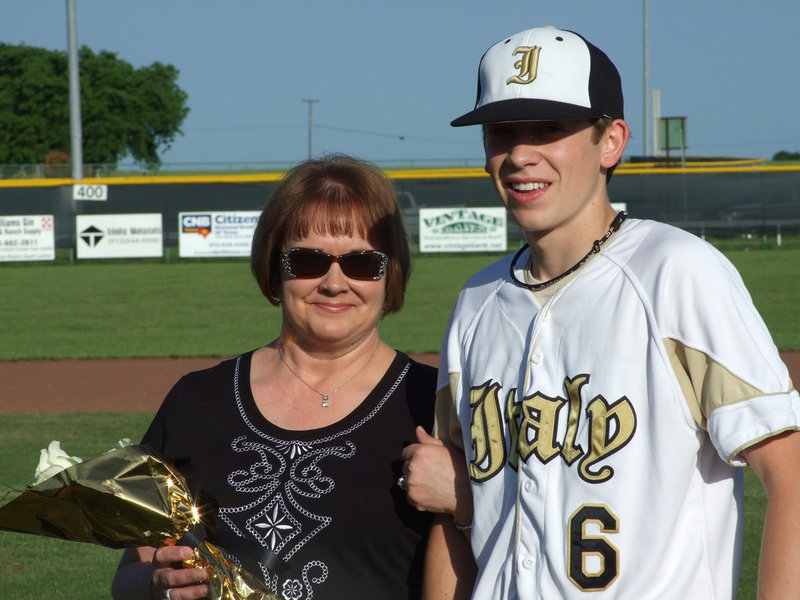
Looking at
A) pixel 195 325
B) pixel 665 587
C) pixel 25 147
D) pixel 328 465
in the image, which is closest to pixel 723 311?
pixel 665 587

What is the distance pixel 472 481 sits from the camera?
2.16 meters

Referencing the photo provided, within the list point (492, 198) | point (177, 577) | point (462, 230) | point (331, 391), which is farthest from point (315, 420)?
point (492, 198)

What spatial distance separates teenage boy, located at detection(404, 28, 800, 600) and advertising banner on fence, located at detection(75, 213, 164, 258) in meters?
26.4

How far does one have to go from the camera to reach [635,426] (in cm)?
189

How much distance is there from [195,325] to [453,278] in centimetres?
738

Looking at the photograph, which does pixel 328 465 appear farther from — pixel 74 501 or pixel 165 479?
pixel 74 501

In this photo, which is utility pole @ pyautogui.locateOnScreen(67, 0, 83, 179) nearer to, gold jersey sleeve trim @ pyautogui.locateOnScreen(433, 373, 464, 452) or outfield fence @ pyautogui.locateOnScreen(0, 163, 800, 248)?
outfield fence @ pyautogui.locateOnScreen(0, 163, 800, 248)

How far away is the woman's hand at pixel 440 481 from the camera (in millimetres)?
2260

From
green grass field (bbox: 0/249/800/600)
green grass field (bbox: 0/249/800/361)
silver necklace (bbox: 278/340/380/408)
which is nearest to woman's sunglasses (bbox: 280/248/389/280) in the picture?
silver necklace (bbox: 278/340/380/408)

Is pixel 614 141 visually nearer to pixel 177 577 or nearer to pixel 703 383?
pixel 703 383

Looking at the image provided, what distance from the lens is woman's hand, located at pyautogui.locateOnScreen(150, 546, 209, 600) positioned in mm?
2373

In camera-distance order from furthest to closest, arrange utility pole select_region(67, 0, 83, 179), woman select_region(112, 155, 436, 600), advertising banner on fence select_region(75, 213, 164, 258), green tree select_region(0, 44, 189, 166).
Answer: green tree select_region(0, 44, 189, 166) → utility pole select_region(67, 0, 83, 179) → advertising banner on fence select_region(75, 213, 164, 258) → woman select_region(112, 155, 436, 600)

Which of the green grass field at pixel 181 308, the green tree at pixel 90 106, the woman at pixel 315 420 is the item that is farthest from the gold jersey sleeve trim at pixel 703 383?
the green tree at pixel 90 106

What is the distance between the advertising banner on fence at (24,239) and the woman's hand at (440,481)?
1056 inches
